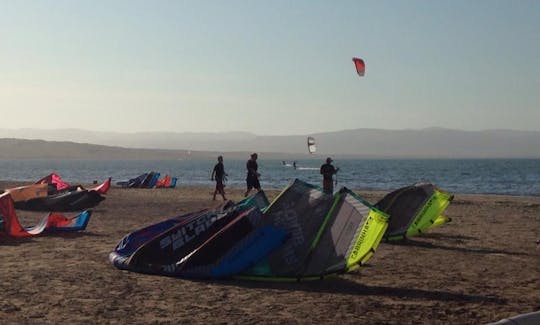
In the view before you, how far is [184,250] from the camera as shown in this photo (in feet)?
29.6

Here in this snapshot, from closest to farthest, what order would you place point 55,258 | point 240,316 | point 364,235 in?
point 240,316, point 364,235, point 55,258

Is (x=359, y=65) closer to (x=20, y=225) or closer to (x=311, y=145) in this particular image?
(x=20, y=225)

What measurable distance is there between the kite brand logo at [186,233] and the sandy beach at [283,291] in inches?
22.9

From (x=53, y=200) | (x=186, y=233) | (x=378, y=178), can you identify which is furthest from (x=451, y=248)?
(x=378, y=178)

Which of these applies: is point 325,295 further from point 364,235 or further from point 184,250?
point 184,250

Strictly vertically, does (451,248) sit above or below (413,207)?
below

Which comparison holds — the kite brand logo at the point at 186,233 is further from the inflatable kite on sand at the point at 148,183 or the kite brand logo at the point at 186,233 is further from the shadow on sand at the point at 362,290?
the inflatable kite on sand at the point at 148,183

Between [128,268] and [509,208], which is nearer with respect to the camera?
[128,268]

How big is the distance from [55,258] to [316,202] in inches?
173

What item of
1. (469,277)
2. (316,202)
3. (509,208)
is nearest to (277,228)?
→ (316,202)

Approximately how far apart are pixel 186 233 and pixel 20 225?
566 centimetres

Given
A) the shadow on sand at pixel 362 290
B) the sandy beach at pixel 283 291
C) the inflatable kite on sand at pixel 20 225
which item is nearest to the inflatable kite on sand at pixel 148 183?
the inflatable kite on sand at pixel 20 225

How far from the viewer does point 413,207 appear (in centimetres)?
1321

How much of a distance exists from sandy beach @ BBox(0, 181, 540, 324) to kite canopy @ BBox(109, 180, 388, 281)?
23 cm
